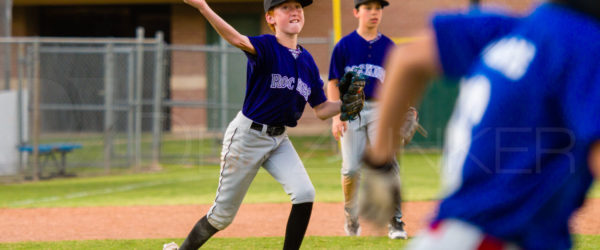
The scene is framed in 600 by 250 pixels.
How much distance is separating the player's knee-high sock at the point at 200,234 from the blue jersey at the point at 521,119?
318 centimetres

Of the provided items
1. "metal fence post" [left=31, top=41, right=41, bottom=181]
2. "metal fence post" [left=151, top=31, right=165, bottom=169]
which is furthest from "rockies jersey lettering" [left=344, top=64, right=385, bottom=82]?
"metal fence post" [left=151, top=31, right=165, bottom=169]

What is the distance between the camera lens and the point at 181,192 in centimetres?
1030

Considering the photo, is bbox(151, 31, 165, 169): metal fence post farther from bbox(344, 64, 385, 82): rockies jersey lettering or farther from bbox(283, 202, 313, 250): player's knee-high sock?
bbox(283, 202, 313, 250): player's knee-high sock

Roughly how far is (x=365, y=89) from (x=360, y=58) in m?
0.27

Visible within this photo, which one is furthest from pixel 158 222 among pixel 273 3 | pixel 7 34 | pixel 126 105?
pixel 126 105

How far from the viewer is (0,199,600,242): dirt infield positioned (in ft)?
21.8

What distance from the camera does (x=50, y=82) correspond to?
19.7 metres

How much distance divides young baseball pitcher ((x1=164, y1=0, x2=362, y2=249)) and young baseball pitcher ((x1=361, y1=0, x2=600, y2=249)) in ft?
9.39

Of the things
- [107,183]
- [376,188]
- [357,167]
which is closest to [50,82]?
[107,183]

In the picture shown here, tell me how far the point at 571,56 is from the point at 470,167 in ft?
1.07

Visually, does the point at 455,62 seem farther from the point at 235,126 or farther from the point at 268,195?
the point at 268,195

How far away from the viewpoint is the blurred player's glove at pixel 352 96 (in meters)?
4.52

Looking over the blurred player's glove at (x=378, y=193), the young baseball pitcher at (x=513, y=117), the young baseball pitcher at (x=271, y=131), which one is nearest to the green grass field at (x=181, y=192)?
the young baseball pitcher at (x=271, y=131)

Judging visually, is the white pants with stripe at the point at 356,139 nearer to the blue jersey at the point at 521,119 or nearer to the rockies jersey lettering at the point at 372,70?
the rockies jersey lettering at the point at 372,70
